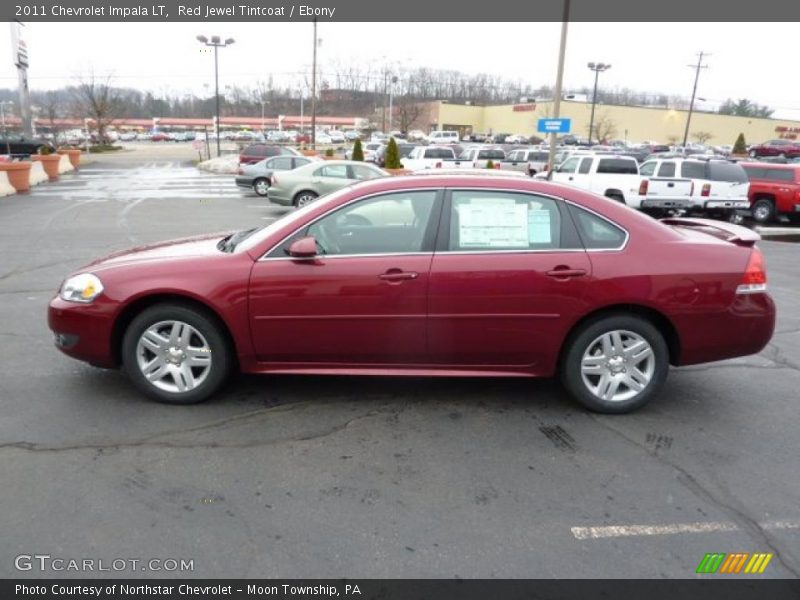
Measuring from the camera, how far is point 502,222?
407 cm

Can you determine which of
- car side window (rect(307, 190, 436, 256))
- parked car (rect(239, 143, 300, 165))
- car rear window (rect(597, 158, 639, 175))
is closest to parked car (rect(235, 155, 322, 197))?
parked car (rect(239, 143, 300, 165))

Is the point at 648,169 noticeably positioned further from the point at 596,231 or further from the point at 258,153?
the point at 258,153

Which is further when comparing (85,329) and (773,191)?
(773,191)

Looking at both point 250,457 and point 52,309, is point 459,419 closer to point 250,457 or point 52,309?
point 250,457

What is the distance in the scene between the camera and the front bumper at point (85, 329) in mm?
4016

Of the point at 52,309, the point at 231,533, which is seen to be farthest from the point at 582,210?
the point at 52,309

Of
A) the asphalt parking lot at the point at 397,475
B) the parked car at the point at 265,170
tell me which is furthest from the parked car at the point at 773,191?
the parked car at the point at 265,170

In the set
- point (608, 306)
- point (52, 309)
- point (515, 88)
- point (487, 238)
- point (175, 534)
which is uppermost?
point (515, 88)

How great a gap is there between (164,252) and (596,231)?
309cm

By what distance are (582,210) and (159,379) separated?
3.13m

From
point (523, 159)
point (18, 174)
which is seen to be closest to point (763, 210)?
point (523, 159)
